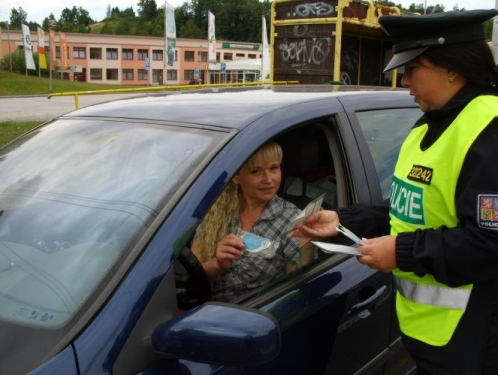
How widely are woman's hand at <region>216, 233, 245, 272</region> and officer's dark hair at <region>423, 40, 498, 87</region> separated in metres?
0.94

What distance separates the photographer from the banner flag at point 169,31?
21.8 meters

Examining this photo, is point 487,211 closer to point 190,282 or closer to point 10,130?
point 190,282

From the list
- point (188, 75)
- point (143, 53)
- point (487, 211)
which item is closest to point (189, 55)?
point (188, 75)

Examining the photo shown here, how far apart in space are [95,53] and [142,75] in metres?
7.20

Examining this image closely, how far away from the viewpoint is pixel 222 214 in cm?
229

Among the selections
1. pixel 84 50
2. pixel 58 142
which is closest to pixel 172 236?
pixel 58 142

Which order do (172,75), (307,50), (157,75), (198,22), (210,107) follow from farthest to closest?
(198,22), (157,75), (172,75), (307,50), (210,107)

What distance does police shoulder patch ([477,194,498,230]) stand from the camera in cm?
143

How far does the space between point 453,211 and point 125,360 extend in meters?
0.96

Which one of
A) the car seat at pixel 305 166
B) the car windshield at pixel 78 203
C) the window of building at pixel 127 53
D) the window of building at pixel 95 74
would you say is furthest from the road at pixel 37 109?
the window of building at pixel 127 53

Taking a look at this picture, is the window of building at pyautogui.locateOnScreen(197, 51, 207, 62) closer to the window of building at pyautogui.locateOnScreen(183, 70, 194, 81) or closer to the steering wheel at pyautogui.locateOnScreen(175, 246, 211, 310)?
the window of building at pyautogui.locateOnScreen(183, 70, 194, 81)

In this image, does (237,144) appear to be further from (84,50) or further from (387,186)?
(84,50)

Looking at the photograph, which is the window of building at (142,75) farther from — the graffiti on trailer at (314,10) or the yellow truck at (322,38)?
the graffiti on trailer at (314,10)

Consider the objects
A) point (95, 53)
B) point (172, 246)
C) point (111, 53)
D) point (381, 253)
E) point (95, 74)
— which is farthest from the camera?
point (95, 74)
